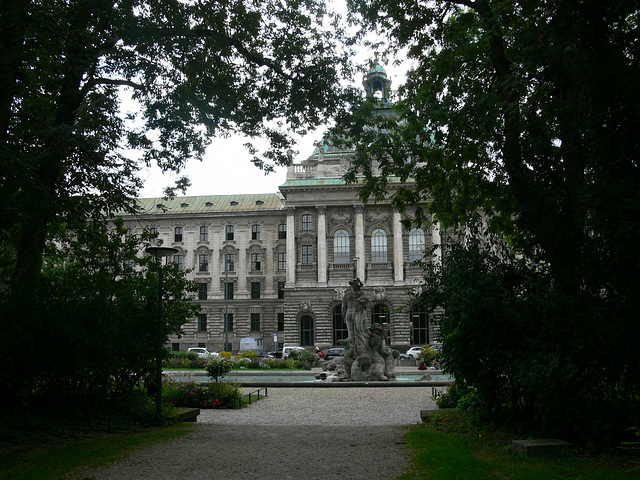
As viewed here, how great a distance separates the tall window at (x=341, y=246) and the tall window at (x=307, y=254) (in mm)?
2448

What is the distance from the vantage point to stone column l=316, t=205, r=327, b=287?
5591 centimetres

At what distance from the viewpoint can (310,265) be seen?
2244 inches

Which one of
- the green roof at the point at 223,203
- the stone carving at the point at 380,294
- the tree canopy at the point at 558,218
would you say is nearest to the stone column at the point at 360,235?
the stone carving at the point at 380,294

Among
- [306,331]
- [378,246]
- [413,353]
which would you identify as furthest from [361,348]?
[378,246]

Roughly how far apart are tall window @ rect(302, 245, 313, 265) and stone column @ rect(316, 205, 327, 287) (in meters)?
1.28

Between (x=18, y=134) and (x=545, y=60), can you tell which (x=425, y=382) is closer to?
(x=545, y=60)

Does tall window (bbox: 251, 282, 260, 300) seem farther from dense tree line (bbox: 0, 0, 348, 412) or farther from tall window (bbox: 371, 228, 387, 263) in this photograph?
dense tree line (bbox: 0, 0, 348, 412)

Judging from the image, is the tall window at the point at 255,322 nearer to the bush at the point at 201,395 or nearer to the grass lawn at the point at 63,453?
the bush at the point at 201,395

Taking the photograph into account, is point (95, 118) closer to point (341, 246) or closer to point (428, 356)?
point (428, 356)

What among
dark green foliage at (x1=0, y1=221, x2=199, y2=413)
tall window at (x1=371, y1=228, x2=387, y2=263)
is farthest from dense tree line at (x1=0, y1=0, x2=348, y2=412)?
tall window at (x1=371, y1=228, x2=387, y2=263)

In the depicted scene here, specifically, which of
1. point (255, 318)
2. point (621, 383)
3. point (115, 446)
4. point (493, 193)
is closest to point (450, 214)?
point (493, 193)

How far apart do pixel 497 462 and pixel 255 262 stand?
188 feet

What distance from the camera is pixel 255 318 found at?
205 ft

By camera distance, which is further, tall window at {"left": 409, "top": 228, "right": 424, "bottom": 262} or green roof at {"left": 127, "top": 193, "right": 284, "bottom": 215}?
green roof at {"left": 127, "top": 193, "right": 284, "bottom": 215}
